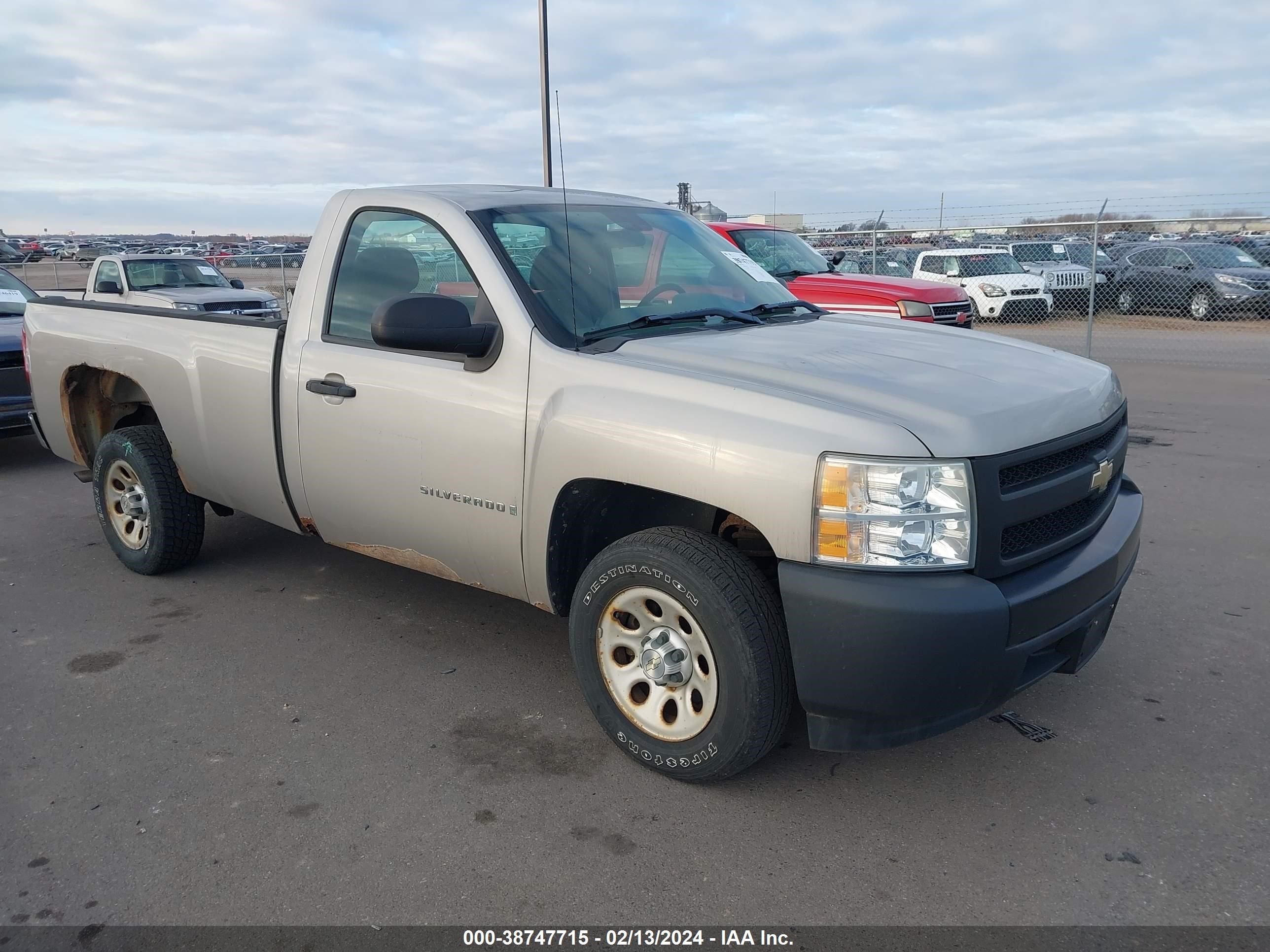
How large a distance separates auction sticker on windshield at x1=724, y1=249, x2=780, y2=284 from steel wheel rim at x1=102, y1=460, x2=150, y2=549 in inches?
125

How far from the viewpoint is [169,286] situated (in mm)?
14797

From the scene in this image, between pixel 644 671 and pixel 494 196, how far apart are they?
2.04 metres

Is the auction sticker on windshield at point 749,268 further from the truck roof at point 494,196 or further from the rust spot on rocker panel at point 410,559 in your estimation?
the rust spot on rocker panel at point 410,559

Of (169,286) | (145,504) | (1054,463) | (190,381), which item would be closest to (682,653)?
(1054,463)

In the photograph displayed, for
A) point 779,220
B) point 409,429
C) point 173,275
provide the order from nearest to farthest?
point 409,429
point 173,275
point 779,220

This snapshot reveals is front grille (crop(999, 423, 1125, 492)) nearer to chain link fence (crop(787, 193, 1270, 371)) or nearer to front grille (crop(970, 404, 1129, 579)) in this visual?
front grille (crop(970, 404, 1129, 579))

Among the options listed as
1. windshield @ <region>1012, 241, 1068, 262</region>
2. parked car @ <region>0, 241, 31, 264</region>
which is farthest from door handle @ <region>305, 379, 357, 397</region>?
parked car @ <region>0, 241, 31, 264</region>

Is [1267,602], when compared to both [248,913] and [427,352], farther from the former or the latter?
[248,913]

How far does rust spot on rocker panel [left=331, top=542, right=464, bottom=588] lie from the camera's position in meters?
3.95

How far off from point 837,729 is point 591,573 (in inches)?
36.6

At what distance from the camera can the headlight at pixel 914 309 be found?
411 inches

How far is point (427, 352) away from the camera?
374 centimetres

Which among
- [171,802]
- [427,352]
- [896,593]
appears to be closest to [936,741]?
[896,593]

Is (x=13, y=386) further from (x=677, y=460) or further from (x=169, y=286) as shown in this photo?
(x=169, y=286)
